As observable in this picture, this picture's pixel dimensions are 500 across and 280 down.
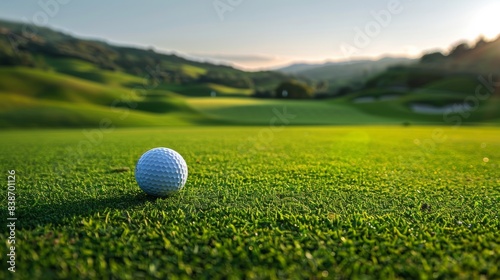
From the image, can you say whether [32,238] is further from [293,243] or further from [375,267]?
[375,267]

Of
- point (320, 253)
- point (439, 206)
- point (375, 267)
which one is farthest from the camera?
point (439, 206)

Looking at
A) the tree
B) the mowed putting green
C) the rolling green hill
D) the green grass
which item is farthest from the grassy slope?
the tree

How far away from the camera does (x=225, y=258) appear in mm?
2199

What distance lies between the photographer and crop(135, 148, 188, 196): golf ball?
11.5 feet

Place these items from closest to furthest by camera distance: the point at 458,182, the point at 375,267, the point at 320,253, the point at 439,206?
the point at 375,267 → the point at 320,253 → the point at 439,206 → the point at 458,182

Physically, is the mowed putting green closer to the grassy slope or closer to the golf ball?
→ the golf ball

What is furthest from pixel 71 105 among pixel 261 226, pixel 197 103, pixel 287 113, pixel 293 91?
pixel 293 91

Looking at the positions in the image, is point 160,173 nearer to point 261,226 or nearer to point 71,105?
point 261,226

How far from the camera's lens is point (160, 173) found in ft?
11.6

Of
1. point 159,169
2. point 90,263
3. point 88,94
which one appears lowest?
point 90,263

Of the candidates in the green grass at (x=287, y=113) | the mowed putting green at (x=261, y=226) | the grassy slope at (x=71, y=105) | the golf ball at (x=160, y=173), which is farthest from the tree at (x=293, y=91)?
the golf ball at (x=160, y=173)

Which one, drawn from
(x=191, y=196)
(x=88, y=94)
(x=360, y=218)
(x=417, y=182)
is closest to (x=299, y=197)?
(x=360, y=218)

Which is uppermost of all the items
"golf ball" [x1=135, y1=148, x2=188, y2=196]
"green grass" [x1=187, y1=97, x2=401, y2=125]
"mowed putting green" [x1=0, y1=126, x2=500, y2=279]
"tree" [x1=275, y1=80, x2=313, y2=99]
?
"tree" [x1=275, y1=80, x2=313, y2=99]

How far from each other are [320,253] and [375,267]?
1.19 ft
